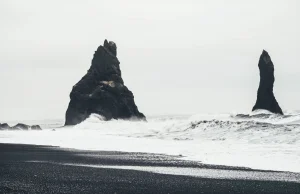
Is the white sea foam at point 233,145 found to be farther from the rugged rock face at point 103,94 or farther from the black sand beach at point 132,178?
the rugged rock face at point 103,94

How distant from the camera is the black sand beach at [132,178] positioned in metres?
16.9

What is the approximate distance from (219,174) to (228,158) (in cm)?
682

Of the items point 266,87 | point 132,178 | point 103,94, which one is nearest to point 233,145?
point 132,178

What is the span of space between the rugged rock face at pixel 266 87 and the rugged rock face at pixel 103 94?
24.1 metres

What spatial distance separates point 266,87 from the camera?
90.7 metres

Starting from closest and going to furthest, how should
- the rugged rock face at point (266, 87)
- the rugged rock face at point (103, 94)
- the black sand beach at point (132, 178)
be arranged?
the black sand beach at point (132, 178), the rugged rock face at point (103, 94), the rugged rock face at point (266, 87)

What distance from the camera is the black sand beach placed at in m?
16.9

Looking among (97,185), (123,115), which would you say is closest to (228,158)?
(97,185)

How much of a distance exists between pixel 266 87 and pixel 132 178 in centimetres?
7506

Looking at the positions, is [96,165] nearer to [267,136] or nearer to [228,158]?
[228,158]

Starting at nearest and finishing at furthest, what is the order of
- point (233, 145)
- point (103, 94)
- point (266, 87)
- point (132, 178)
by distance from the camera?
point (132, 178), point (233, 145), point (103, 94), point (266, 87)

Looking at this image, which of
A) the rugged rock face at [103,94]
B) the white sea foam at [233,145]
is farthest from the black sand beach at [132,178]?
the rugged rock face at [103,94]

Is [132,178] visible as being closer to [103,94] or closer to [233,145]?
[233,145]

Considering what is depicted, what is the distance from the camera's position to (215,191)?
16.7 meters
